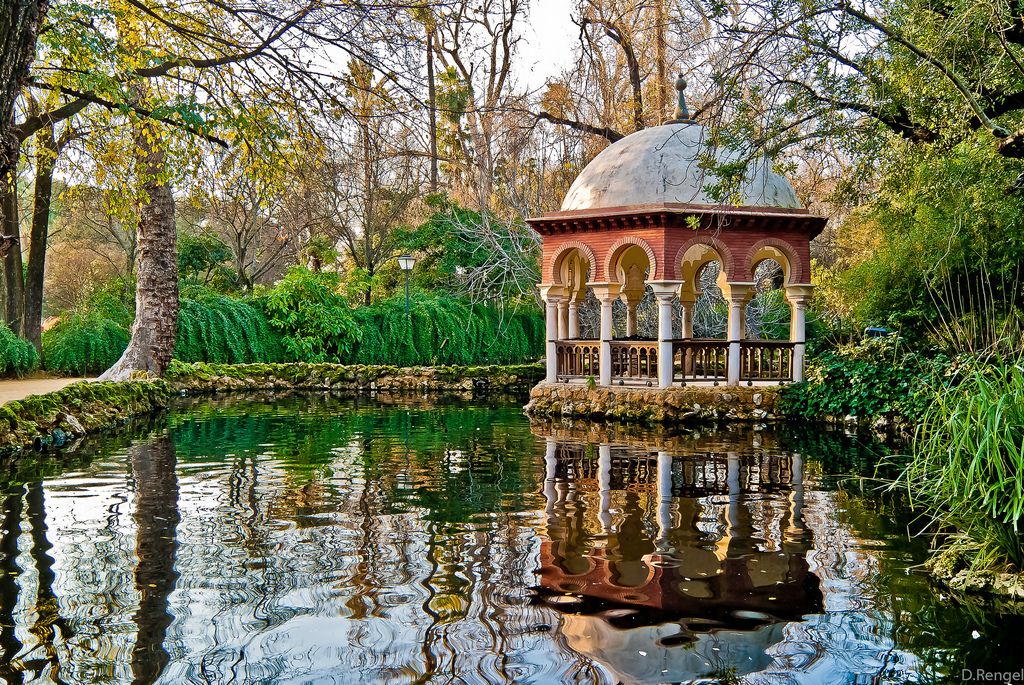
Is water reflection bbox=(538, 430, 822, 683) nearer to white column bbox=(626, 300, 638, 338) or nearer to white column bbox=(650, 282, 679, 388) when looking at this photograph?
white column bbox=(650, 282, 679, 388)

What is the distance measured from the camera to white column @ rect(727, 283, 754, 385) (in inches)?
654

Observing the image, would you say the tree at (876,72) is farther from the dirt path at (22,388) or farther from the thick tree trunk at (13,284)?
the thick tree trunk at (13,284)

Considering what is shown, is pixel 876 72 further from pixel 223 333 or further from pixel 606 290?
pixel 223 333

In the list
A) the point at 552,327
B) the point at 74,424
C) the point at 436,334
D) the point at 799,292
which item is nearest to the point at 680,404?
the point at 799,292

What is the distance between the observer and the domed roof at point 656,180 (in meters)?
16.3

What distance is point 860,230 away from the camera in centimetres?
2188

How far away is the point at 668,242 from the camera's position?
52.4 ft

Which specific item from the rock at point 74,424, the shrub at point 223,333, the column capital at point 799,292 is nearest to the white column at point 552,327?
the column capital at point 799,292

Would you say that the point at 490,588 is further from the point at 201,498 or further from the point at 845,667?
the point at 201,498

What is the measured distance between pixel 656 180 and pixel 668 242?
49.2 inches

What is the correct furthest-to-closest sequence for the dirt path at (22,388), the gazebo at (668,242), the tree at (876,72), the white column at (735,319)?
the white column at (735,319) → the gazebo at (668,242) → the dirt path at (22,388) → the tree at (876,72)

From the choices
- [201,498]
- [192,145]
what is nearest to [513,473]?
[201,498]

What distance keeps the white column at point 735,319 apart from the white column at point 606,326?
84.4 inches

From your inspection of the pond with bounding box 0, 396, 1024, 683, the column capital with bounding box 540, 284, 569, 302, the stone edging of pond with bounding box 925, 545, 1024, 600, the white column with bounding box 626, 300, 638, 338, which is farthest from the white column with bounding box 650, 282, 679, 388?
the stone edging of pond with bounding box 925, 545, 1024, 600
